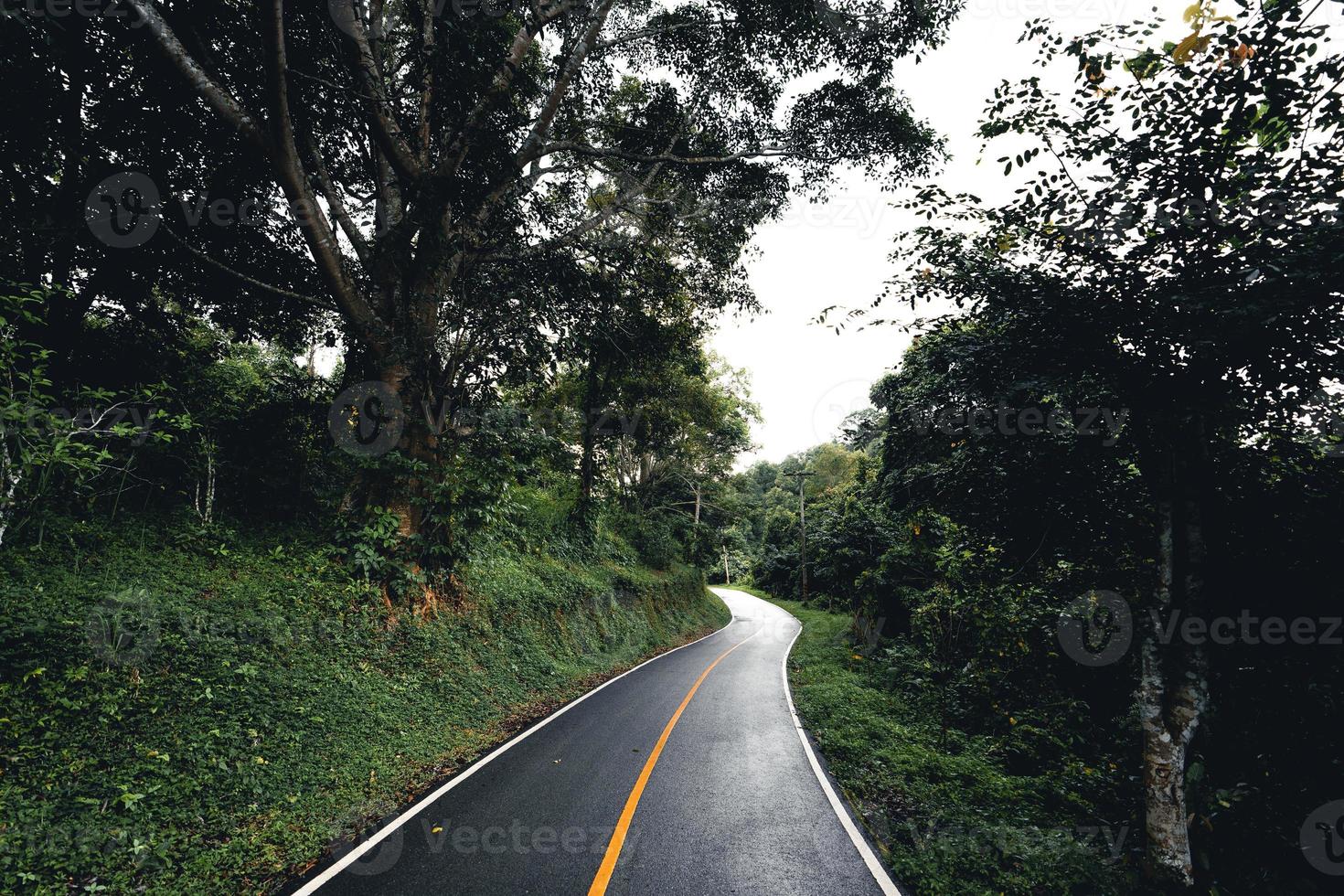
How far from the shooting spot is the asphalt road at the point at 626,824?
3.90 metres

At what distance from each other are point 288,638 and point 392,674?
158 cm

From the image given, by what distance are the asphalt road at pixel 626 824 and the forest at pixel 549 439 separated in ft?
0.69

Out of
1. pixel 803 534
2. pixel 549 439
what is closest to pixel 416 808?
pixel 549 439

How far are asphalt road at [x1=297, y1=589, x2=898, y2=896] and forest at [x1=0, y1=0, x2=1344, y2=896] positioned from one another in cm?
21

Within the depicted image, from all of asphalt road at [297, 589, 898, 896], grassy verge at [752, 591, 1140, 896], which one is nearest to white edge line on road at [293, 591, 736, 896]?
asphalt road at [297, 589, 898, 896]

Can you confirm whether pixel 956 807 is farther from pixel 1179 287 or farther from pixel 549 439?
pixel 549 439

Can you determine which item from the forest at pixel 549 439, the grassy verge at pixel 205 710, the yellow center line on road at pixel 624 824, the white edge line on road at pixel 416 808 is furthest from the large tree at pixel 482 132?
the yellow center line on road at pixel 624 824

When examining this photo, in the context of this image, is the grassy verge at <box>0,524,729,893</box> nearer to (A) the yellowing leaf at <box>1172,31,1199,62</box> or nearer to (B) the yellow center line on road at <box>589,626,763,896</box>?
(B) the yellow center line on road at <box>589,626,763,896</box>

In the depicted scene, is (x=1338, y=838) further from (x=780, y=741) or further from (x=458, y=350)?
(x=458, y=350)

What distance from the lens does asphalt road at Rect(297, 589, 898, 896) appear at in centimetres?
390

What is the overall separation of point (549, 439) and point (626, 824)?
6042 mm

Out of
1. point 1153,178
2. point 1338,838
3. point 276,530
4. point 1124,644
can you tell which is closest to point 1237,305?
point 1153,178

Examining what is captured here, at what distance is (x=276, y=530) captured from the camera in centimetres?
738

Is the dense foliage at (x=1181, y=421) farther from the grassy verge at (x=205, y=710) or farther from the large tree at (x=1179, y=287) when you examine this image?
the grassy verge at (x=205, y=710)
